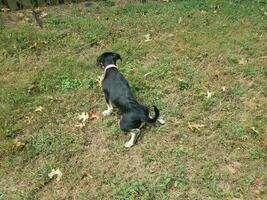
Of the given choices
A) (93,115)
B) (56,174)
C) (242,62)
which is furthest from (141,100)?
(242,62)

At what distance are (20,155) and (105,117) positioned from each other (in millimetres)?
1273

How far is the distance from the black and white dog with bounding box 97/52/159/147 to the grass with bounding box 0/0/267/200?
225 millimetres

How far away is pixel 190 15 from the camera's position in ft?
26.3

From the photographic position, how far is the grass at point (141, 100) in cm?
470

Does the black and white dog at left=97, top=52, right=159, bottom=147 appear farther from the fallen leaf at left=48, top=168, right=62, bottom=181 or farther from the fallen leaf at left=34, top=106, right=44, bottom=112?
the fallen leaf at left=34, top=106, right=44, bottom=112

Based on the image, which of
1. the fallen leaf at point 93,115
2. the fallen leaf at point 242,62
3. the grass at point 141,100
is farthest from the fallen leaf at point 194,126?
the fallen leaf at point 242,62

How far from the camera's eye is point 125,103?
5.10 metres

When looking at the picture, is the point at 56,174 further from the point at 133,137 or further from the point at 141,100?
the point at 141,100

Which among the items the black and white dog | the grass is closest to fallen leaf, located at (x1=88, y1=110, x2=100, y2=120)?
the grass

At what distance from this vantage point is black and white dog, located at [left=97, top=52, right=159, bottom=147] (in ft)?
16.5

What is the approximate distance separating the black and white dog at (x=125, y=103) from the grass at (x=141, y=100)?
225 millimetres

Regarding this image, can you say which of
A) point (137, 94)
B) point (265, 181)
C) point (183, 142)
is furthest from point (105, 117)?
point (265, 181)

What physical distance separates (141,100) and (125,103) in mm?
775

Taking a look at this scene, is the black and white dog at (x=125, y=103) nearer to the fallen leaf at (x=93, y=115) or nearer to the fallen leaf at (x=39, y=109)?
the fallen leaf at (x=93, y=115)
